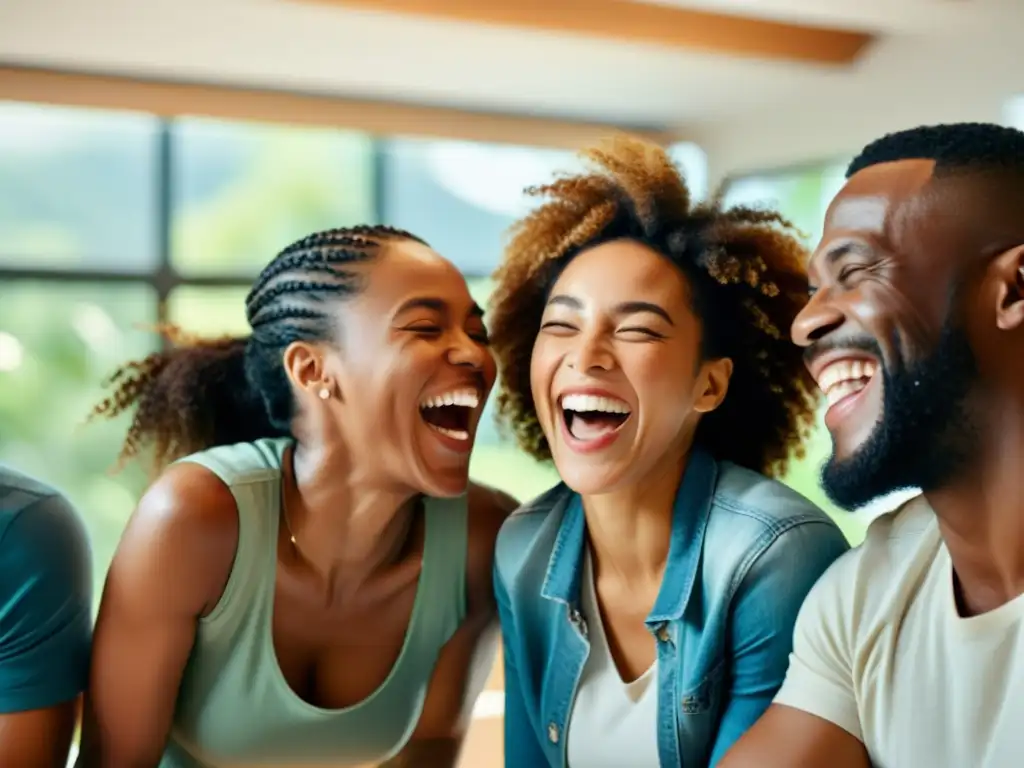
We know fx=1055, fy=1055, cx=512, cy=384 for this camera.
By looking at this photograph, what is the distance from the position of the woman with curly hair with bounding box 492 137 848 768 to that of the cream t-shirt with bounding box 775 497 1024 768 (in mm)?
66

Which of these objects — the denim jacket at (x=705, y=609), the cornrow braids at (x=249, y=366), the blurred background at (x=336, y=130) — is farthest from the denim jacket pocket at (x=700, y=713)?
the cornrow braids at (x=249, y=366)

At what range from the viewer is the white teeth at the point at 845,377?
67cm

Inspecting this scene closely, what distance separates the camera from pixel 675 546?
85cm

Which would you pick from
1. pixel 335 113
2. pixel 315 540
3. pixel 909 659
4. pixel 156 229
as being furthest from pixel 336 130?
pixel 909 659

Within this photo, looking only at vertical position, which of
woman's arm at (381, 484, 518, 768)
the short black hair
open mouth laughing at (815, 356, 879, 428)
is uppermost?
the short black hair

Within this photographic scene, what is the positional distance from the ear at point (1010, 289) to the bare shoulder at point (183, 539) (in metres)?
0.62

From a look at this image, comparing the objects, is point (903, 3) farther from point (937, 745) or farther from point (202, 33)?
point (202, 33)

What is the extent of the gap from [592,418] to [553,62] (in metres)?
0.51

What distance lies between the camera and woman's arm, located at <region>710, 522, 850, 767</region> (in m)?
0.79

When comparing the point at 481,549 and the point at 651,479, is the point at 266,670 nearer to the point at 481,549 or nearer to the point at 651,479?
the point at 481,549

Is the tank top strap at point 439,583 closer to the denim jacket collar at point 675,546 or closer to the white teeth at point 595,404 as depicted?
the denim jacket collar at point 675,546

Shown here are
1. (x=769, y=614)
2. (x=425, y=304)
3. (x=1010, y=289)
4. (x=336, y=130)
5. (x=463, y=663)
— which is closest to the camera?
(x=1010, y=289)

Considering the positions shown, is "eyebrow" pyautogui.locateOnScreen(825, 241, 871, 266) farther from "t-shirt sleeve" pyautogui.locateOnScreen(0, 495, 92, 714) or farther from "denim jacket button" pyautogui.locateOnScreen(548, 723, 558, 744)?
"t-shirt sleeve" pyautogui.locateOnScreen(0, 495, 92, 714)

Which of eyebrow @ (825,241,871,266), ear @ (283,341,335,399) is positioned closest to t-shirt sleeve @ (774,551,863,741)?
eyebrow @ (825,241,871,266)
